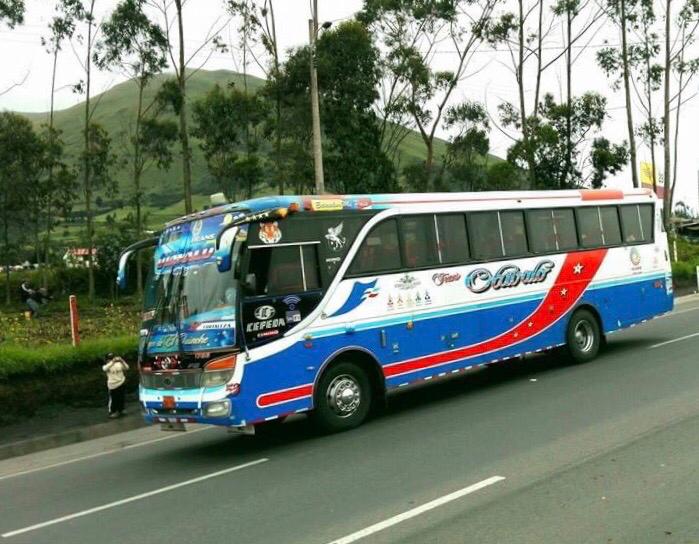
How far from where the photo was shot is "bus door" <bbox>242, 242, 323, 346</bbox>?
27.8 feet

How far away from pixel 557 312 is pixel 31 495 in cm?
852

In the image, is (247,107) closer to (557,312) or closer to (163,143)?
(163,143)

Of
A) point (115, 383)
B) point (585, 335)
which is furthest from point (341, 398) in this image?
point (585, 335)

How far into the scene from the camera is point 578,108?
33031 mm

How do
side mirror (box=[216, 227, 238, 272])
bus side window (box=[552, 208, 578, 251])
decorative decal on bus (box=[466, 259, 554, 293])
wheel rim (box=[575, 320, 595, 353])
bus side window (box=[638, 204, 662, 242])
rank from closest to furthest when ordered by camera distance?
1. side mirror (box=[216, 227, 238, 272])
2. decorative decal on bus (box=[466, 259, 554, 293])
3. bus side window (box=[552, 208, 578, 251])
4. wheel rim (box=[575, 320, 595, 353])
5. bus side window (box=[638, 204, 662, 242])

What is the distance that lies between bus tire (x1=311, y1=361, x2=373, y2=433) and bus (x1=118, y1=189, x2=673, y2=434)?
0.02 meters

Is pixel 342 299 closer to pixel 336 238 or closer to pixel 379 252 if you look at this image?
pixel 336 238

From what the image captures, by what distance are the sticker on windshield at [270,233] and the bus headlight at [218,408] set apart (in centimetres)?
190

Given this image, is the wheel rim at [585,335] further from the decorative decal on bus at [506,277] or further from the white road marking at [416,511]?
the white road marking at [416,511]

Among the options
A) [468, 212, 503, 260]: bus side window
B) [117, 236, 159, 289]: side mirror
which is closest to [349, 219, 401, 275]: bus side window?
[468, 212, 503, 260]: bus side window

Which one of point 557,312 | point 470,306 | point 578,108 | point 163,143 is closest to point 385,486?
point 470,306

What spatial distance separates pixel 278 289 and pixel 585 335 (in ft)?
22.5

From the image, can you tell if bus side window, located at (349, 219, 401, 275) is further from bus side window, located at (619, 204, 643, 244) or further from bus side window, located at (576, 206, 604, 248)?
bus side window, located at (619, 204, 643, 244)

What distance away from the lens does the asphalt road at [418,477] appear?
5.42 m
